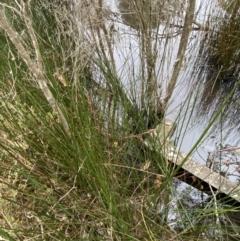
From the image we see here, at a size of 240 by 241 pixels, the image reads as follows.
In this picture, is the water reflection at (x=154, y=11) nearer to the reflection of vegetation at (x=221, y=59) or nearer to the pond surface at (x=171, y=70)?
the pond surface at (x=171, y=70)

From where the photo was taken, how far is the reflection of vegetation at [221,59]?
212 cm

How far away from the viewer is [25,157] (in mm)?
1181

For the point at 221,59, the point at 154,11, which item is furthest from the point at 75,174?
the point at 221,59

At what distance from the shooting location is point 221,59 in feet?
7.61

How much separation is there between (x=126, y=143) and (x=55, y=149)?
0.34 metres

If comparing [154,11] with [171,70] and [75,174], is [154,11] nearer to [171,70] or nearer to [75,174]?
[171,70]

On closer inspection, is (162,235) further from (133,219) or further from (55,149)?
(55,149)

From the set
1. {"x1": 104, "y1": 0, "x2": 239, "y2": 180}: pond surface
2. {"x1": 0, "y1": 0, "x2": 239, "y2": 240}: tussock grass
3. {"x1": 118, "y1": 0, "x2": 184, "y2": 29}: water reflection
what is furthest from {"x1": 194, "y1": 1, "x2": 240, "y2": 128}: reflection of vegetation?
{"x1": 0, "y1": 0, "x2": 239, "y2": 240}: tussock grass

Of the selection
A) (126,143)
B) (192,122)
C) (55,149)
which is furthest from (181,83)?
(55,149)

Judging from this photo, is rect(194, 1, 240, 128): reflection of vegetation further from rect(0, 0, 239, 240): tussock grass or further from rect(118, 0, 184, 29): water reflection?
rect(0, 0, 239, 240): tussock grass

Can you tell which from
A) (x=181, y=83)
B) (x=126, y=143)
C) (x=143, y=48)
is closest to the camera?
(x=126, y=143)

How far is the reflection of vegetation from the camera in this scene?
6.96 ft

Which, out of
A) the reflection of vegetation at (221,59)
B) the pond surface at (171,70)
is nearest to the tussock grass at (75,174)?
the pond surface at (171,70)

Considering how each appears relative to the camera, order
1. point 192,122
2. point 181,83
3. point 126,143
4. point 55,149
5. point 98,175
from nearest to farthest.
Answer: point 98,175
point 55,149
point 126,143
point 192,122
point 181,83
